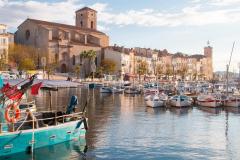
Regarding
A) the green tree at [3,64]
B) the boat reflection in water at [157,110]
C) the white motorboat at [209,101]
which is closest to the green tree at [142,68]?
the green tree at [3,64]

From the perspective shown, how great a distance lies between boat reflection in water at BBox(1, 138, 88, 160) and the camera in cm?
2508

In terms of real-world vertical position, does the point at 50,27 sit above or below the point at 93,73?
above

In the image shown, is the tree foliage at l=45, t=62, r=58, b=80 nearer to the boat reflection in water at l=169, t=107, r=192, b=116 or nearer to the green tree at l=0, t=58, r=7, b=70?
the green tree at l=0, t=58, r=7, b=70

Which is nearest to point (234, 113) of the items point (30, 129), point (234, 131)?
point (234, 131)

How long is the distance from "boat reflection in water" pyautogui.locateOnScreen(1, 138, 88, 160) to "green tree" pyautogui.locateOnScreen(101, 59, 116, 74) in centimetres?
11948

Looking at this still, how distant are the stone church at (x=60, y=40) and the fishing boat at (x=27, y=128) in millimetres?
105991

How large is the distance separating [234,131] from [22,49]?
323ft

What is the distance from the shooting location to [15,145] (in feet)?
81.3

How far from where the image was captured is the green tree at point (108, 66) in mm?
149875

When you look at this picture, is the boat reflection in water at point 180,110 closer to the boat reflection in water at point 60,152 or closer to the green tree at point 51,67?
the boat reflection in water at point 60,152

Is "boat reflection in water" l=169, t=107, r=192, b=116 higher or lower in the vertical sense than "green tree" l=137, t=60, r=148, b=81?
lower

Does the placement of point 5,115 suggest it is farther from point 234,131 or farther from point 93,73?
point 93,73

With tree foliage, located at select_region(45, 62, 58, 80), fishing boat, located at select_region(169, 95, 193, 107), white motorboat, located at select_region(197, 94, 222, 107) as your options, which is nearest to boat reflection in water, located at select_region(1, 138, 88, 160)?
fishing boat, located at select_region(169, 95, 193, 107)

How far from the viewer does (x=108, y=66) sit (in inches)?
5925
